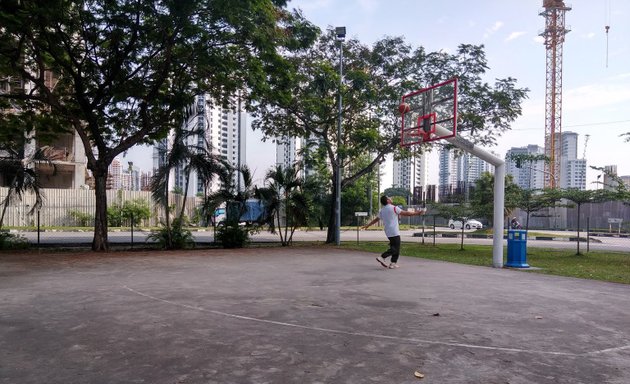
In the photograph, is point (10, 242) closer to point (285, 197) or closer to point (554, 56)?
point (285, 197)

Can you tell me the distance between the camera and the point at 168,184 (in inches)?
656

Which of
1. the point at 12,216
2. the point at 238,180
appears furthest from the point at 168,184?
the point at 12,216

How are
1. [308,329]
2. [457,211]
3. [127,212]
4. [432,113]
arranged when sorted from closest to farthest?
[308,329] → [432,113] → [457,211] → [127,212]

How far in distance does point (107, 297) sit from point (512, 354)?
5.86 meters

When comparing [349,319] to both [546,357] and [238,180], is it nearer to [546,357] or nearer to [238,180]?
[546,357]

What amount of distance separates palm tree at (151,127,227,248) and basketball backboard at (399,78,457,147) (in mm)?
7212

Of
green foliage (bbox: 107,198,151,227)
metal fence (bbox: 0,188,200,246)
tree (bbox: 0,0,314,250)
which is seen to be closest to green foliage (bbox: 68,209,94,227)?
metal fence (bbox: 0,188,200,246)

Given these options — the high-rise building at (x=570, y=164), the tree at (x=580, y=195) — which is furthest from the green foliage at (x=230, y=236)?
the high-rise building at (x=570, y=164)

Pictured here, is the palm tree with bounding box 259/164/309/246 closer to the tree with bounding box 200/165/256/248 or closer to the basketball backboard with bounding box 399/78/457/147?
the tree with bounding box 200/165/256/248

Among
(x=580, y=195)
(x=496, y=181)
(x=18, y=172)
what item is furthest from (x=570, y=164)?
(x=18, y=172)

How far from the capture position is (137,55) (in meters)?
15.5

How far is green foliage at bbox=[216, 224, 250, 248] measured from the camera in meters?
18.4

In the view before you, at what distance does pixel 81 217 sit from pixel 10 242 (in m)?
17.2

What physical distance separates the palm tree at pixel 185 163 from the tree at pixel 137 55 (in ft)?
3.01
